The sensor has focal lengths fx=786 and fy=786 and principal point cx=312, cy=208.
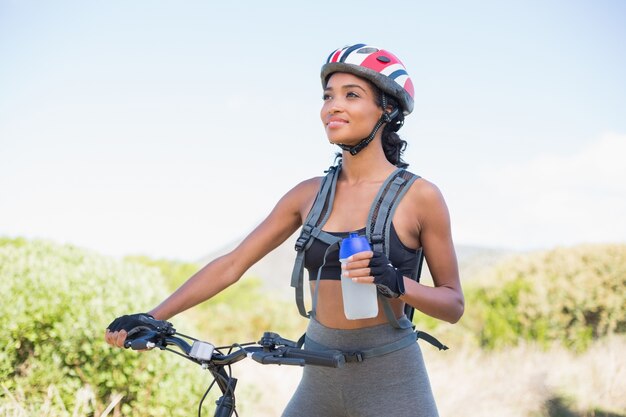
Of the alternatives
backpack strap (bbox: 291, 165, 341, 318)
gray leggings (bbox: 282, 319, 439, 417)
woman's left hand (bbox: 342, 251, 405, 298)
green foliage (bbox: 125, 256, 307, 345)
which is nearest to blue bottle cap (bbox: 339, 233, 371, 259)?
woman's left hand (bbox: 342, 251, 405, 298)

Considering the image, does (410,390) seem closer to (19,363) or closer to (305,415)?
(305,415)

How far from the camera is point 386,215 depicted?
320 cm

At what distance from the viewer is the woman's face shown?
3.38 m

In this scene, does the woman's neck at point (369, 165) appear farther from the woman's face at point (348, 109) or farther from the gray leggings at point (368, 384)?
the gray leggings at point (368, 384)

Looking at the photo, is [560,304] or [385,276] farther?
[560,304]

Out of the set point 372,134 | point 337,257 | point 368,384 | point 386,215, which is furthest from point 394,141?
point 368,384

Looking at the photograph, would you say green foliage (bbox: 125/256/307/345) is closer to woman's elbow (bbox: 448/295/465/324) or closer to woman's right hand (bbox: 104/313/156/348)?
woman's right hand (bbox: 104/313/156/348)

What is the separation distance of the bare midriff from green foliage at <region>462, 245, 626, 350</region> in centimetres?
908

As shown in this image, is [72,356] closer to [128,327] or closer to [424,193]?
[128,327]

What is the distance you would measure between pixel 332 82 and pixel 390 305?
1.01 metres

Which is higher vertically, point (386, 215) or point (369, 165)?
point (369, 165)

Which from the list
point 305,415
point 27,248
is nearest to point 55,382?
point 27,248

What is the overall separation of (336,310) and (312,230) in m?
0.35

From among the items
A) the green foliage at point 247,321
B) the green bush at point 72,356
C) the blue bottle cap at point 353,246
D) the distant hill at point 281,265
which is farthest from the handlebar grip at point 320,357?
the distant hill at point 281,265
